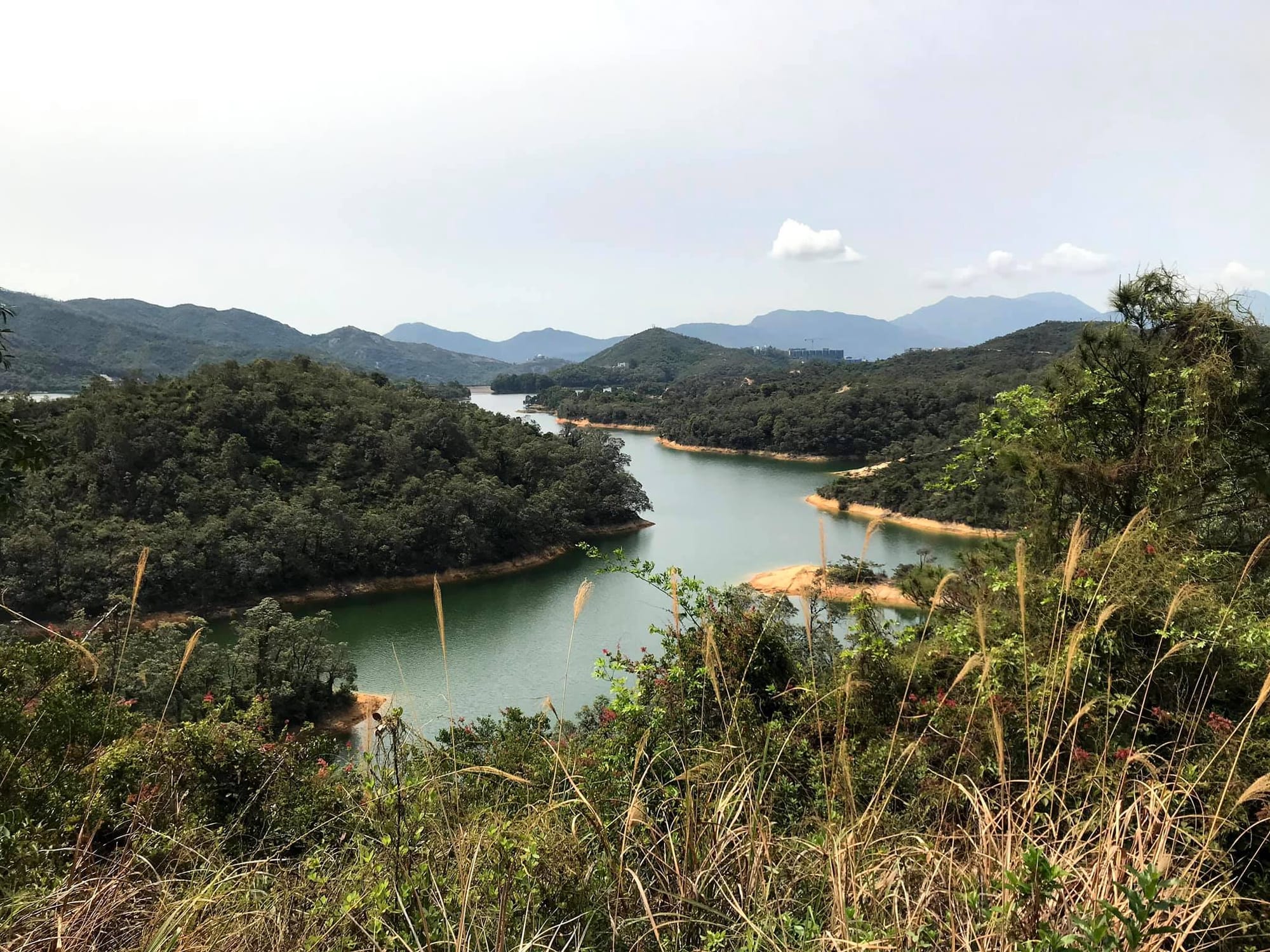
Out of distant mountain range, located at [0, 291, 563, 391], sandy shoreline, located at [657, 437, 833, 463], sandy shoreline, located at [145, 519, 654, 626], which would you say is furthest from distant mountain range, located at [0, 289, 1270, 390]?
sandy shoreline, located at [657, 437, 833, 463]

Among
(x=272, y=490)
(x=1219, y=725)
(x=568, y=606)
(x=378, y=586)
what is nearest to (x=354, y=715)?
(x=568, y=606)

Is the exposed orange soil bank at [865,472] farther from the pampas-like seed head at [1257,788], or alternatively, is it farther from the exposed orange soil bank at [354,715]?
the pampas-like seed head at [1257,788]

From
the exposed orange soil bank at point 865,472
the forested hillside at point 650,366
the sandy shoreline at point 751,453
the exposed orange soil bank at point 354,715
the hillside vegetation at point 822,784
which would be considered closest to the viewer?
the hillside vegetation at point 822,784

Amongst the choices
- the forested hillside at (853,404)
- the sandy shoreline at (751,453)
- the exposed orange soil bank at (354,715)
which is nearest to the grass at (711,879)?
the exposed orange soil bank at (354,715)

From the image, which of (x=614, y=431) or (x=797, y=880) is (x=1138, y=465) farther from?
(x=614, y=431)

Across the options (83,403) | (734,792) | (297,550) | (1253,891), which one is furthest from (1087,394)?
(83,403)

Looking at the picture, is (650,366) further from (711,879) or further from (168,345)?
(711,879)

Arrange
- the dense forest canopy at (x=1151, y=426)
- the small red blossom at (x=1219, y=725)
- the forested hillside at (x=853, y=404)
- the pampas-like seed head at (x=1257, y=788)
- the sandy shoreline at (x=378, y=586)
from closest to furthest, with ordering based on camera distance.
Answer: the pampas-like seed head at (x=1257, y=788)
the small red blossom at (x=1219, y=725)
the dense forest canopy at (x=1151, y=426)
the sandy shoreline at (x=378, y=586)
the forested hillside at (x=853, y=404)
